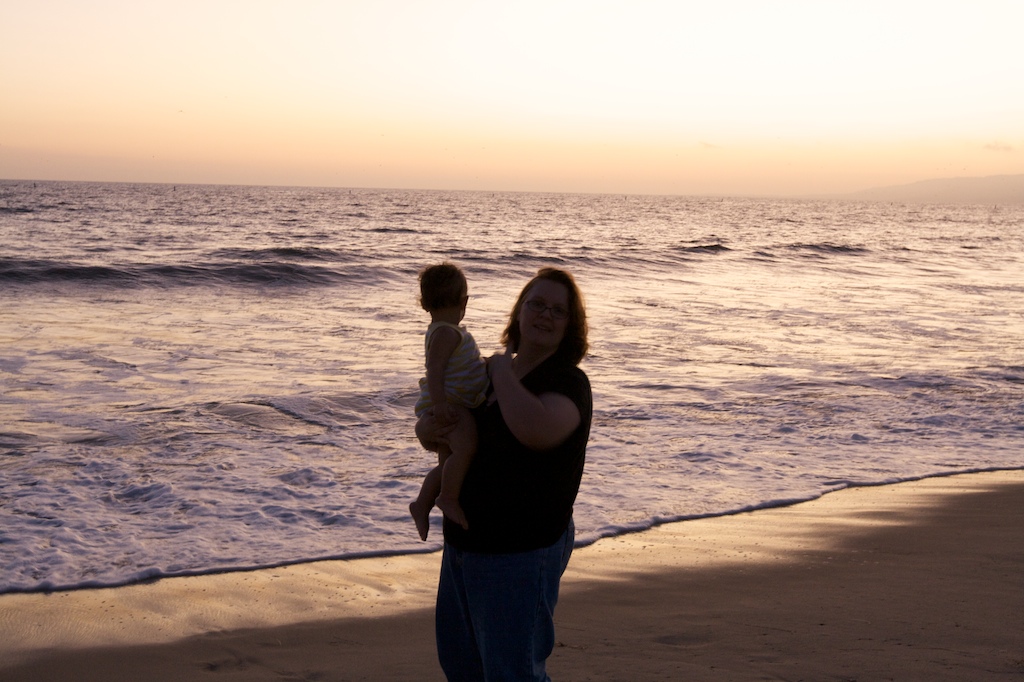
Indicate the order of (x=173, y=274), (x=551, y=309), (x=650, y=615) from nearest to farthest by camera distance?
(x=551, y=309), (x=650, y=615), (x=173, y=274)

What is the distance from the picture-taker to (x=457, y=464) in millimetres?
2492

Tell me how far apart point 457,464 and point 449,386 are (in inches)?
9.2

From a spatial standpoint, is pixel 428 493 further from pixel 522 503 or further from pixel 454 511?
pixel 522 503

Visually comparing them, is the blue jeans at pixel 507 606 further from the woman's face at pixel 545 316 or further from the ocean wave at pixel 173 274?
the ocean wave at pixel 173 274

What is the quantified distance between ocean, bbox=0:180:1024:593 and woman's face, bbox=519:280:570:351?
315 cm

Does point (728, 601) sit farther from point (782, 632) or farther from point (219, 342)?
point (219, 342)

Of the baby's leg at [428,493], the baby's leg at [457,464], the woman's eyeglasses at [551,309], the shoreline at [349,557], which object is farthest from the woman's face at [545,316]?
the shoreline at [349,557]

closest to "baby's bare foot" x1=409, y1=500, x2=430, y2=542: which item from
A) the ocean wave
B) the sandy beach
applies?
the sandy beach

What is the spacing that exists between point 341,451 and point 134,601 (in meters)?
3.09

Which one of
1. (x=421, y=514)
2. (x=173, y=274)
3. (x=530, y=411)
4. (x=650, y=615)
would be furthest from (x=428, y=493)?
(x=173, y=274)

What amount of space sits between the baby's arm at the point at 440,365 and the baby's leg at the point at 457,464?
0.05m

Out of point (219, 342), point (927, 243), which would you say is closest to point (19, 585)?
point (219, 342)

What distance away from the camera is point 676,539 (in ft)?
18.1

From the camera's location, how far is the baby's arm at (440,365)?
253 cm
